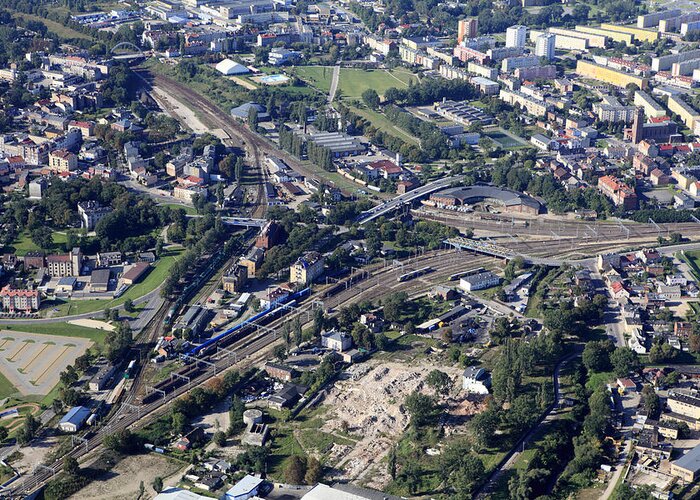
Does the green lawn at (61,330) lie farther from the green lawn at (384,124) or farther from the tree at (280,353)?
the green lawn at (384,124)

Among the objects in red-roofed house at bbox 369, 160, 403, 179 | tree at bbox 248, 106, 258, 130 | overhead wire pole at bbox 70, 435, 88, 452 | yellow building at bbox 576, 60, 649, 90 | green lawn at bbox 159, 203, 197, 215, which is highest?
yellow building at bbox 576, 60, 649, 90

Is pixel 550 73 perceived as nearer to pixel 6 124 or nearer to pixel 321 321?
pixel 6 124

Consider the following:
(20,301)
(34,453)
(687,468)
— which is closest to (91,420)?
(34,453)

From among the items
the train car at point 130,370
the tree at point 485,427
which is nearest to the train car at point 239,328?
the train car at point 130,370

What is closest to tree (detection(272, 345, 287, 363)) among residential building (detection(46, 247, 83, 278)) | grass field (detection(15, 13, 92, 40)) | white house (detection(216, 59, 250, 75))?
residential building (detection(46, 247, 83, 278))

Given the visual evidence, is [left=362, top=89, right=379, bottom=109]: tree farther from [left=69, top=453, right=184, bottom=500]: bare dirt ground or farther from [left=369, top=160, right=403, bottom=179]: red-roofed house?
[left=69, top=453, right=184, bottom=500]: bare dirt ground

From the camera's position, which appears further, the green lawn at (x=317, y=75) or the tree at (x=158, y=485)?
the green lawn at (x=317, y=75)
